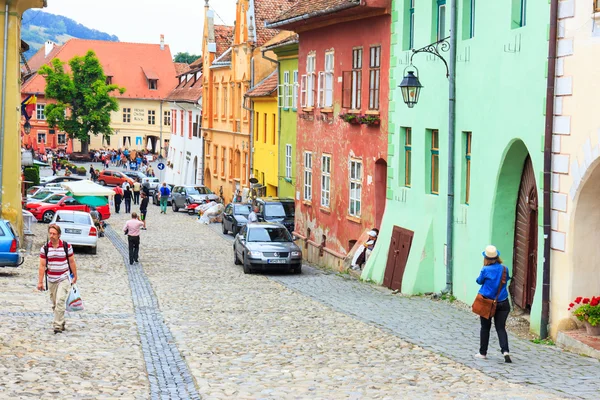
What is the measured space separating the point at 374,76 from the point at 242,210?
53.4ft

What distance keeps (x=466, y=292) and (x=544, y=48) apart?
587cm

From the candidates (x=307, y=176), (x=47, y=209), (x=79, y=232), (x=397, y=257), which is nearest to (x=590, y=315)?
(x=397, y=257)

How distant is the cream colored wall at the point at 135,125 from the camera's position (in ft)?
352

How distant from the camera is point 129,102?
10712 centimetres

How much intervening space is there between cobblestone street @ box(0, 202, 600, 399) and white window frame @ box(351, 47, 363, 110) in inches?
265

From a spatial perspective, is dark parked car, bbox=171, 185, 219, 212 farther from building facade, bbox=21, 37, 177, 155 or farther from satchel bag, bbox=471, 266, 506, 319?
building facade, bbox=21, 37, 177, 155

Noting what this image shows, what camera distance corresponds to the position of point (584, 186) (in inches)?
607

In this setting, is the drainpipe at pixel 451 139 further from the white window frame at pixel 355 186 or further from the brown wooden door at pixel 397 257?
the white window frame at pixel 355 186

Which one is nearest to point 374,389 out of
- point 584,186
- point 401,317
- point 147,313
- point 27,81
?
point 584,186

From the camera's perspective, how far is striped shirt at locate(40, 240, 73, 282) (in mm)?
16094

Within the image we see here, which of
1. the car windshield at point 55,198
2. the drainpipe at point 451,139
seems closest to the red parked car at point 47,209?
the car windshield at point 55,198

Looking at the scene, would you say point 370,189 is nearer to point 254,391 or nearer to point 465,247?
point 465,247

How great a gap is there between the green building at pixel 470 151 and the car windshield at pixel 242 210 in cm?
1709

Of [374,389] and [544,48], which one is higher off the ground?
[544,48]
